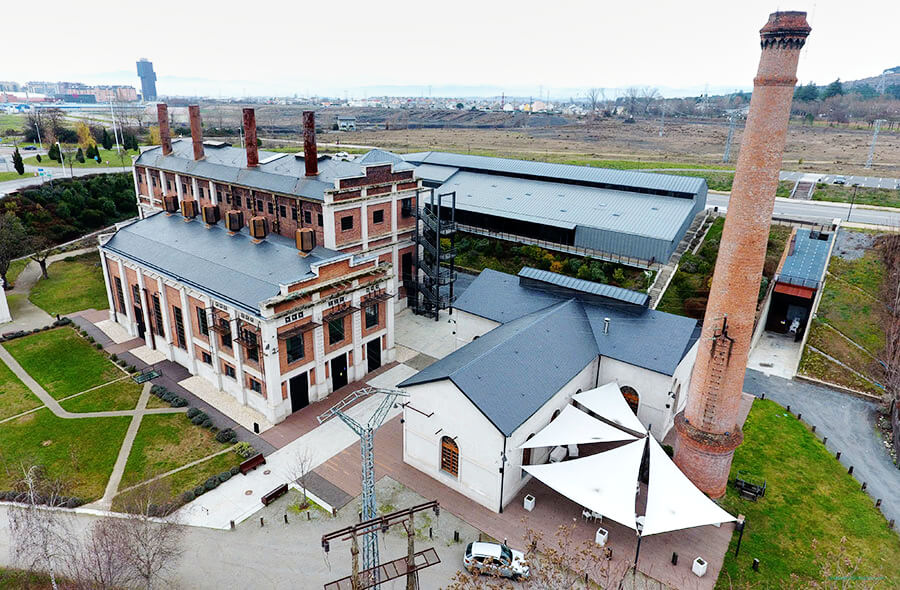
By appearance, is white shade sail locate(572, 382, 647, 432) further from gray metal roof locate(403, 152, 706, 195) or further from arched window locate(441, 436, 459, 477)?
gray metal roof locate(403, 152, 706, 195)

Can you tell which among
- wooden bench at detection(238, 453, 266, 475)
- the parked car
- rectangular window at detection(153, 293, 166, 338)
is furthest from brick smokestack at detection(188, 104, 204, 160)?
the parked car

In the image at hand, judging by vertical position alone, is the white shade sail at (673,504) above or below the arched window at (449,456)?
above

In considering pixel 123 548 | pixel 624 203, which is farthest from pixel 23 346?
pixel 624 203

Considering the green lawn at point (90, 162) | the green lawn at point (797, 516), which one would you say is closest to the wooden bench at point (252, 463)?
the green lawn at point (797, 516)

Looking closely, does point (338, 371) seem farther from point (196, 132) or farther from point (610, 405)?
point (196, 132)

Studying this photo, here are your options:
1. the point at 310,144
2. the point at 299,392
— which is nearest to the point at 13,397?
the point at 299,392

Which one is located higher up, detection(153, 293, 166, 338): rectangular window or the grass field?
detection(153, 293, 166, 338): rectangular window

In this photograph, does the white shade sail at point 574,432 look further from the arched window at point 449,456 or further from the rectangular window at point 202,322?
the rectangular window at point 202,322
